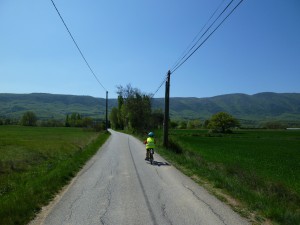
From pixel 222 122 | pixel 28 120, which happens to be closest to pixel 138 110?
pixel 222 122

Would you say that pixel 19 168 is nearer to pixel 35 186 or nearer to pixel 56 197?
pixel 35 186

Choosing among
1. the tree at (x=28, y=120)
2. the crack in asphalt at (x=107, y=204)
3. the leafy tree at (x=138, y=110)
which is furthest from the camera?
the tree at (x=28, y=120)

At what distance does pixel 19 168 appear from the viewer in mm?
15969

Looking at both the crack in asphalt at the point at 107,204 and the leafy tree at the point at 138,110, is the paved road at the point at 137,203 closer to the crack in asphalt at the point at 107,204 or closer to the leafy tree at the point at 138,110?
the crack in asphalt at the point at 107,204

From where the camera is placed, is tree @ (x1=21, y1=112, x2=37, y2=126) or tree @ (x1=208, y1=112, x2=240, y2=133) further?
tree @ (x1=21, y1=112, x2=37, y2=126)

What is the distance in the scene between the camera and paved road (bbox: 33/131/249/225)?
23.1ft

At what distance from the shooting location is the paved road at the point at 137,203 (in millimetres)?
7046

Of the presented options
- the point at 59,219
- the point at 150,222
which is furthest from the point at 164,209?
the point at 59,219

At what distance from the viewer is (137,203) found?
850 centimetres

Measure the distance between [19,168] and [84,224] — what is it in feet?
34.5

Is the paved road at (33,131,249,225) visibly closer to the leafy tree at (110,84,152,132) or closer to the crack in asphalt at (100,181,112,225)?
the crack in asphalt at (100,181,112,225)

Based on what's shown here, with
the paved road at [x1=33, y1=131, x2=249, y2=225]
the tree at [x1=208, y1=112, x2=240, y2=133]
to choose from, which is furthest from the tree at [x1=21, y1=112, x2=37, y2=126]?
the paved road at [x1=33, y1=131, x2=249, y2=225]

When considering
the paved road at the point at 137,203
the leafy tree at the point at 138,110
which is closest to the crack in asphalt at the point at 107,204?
the paved road at the point at 137,203

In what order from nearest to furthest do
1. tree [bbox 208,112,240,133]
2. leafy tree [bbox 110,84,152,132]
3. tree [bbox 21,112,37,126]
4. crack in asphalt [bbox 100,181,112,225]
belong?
crack in asphalt [bbox 100,181,112,225]
leafy tree [bbox 110,84,152,132]
tree [bbox 208,112,240,133]
tree [bbox 21,112,37,126]
